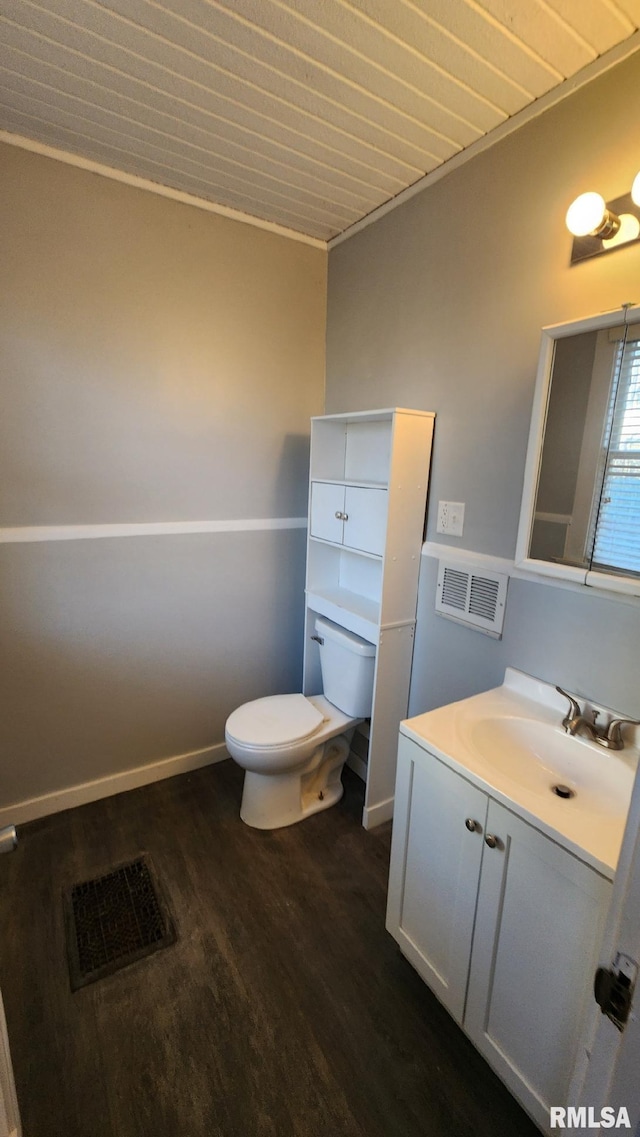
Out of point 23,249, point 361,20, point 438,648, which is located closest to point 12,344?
point 23,249

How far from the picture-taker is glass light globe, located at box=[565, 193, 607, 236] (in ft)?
3.74

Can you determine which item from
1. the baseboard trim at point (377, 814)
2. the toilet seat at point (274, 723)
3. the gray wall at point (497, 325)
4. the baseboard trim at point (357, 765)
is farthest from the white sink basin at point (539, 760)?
the baseboard trim at point (357, 765)

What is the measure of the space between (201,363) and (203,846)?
6.49ft

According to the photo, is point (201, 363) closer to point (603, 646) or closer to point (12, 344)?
point (12, 344)

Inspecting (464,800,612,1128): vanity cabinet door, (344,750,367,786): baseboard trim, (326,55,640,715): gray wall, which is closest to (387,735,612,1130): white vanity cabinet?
(464,800,612,1128): vanity cabinet door

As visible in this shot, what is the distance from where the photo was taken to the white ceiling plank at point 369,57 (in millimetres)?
1078

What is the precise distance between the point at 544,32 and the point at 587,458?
1.01 metres

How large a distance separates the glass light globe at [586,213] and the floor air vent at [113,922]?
2.33 meters

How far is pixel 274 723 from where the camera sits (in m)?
1.90

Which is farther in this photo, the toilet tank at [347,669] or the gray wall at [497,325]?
the toilet tank at [347,669]

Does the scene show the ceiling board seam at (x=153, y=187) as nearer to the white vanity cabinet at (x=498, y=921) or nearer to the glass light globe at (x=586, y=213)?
the glass light globe at (x=586, y=213)

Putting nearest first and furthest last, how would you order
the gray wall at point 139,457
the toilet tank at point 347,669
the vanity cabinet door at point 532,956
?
the vanity cabinet door at point 532,956, the gray wall at point 139,457, the toilet tank at point 347,669

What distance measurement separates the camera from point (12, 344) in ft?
5.33

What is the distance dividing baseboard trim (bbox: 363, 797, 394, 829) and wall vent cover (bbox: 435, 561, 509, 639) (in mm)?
889
